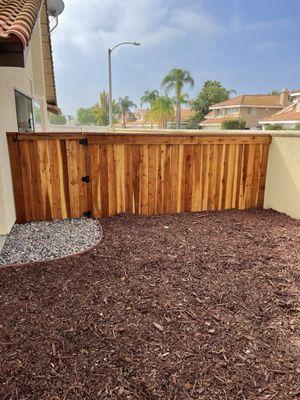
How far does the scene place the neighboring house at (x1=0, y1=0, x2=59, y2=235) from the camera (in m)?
3.05

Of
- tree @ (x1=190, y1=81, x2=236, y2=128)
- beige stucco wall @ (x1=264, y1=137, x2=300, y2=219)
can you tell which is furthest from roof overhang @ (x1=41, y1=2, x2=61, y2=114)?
tree @ (x1=190, y1=81, x2=236, y2=128)

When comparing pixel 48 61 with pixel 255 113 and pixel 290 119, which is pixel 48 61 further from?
pixel 255 113

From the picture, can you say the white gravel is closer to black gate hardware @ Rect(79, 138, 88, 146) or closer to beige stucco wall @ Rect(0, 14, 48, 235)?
beige stucco wall @ Rect(0, 14, 48, 235)

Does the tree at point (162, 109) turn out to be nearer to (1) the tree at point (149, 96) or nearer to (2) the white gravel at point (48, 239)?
(1) the tree at point (149, 96)

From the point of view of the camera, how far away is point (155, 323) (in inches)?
103

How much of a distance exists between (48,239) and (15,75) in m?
3.37

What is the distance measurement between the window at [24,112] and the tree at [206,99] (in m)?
51.9

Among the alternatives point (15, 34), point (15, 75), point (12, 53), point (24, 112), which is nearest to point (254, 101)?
point (24, 112)

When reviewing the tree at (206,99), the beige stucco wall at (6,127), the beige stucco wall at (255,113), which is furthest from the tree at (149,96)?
the beige stucco wall at (6,127)

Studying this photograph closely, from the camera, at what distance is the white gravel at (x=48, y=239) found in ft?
12.9

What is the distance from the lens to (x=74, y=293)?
305 centimetres

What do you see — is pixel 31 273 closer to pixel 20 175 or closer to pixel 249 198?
pixel 20 175

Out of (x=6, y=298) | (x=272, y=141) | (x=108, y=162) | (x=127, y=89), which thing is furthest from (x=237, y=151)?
(x=127, y=89)

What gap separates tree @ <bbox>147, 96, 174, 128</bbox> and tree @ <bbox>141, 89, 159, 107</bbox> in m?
2.11
